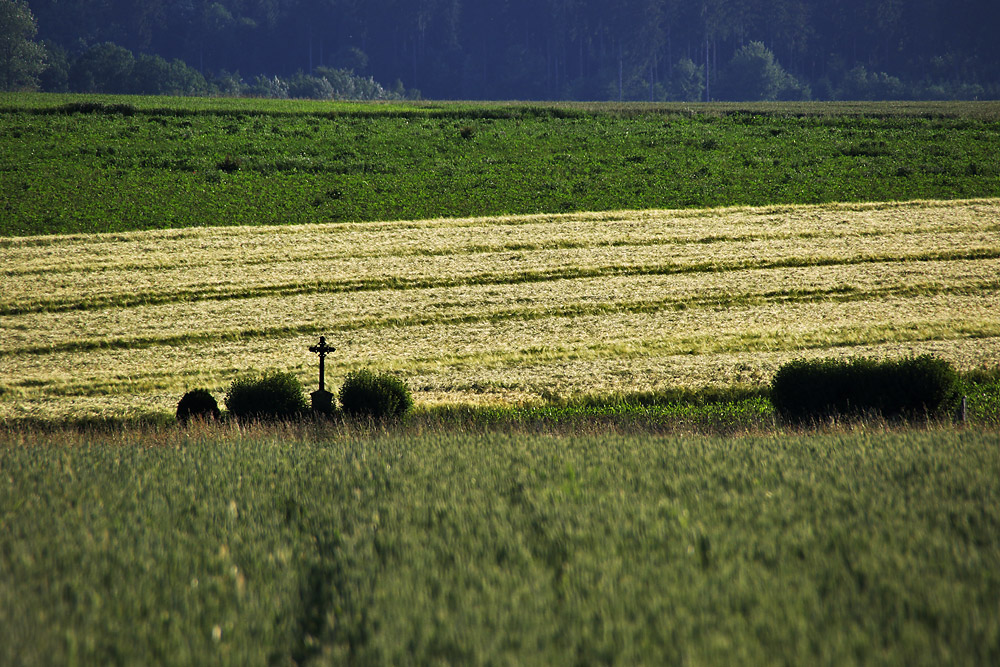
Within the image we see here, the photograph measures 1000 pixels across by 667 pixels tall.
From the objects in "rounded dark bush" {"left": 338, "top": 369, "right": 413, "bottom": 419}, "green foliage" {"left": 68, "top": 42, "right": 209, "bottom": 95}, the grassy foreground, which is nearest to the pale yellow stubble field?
"rounded dark bush" {"left": 338, "top": 369, "right": 413, "bottom": 419}

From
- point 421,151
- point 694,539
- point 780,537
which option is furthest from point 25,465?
point 421,151

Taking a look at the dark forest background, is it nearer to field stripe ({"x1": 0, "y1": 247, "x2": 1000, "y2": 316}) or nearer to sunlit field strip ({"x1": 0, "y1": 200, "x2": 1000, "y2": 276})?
sunlit field strip ({"x1": 0, "y1": 200, "x2": 1000, "y2": 276})

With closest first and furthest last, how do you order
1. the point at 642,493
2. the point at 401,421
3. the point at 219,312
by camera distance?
the point at 642,493 < the point at 401,421 < the point at 219,312

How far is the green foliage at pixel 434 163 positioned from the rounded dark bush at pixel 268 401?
2114 centimetres

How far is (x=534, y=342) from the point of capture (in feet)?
75.3

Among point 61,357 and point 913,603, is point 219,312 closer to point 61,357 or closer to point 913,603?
point 61,357

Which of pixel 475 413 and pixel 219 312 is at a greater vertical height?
pixel 219 312

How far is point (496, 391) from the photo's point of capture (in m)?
19.2

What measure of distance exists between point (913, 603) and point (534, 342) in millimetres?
16734

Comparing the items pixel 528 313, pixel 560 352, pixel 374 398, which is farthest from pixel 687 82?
pixel 374 398

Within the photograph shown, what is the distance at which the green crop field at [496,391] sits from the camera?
6527 millimetres

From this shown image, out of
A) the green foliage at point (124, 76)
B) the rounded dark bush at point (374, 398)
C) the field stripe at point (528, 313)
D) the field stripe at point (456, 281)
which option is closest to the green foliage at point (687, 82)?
the green foliage at point (124, 76)

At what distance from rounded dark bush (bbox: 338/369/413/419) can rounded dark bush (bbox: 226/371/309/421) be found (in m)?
0.95

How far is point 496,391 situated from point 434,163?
30.3 m
